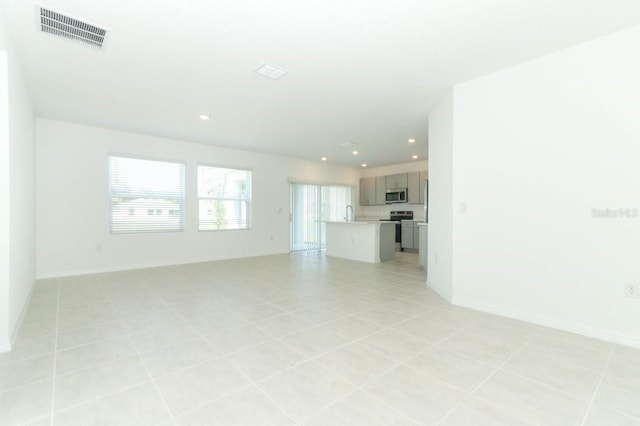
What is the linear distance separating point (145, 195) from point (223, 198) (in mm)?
1632

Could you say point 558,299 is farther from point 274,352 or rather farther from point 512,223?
point 274,352

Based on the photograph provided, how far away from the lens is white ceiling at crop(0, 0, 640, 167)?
219cm

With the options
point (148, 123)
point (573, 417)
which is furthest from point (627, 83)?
point (148, 123)

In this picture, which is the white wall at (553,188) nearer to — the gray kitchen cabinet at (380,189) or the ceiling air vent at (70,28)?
the ceiling air vent at (70,28)

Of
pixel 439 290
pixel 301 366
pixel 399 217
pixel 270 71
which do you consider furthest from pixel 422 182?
pixel 301 366

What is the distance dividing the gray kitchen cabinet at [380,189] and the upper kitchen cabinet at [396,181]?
0.14 meters

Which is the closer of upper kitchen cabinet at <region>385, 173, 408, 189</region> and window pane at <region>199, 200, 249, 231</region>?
window pane at <region>199, 200, 249, 231</region>

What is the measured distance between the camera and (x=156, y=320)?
2.98 metres

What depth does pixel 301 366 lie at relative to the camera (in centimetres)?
209

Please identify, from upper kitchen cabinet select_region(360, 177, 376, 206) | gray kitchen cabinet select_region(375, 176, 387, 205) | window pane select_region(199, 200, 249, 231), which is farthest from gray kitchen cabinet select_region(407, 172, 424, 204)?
window pane select_region(199, 200, 249, 231)

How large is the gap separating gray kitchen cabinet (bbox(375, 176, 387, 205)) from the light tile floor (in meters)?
5.87

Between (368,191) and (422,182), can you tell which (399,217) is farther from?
(368,191)

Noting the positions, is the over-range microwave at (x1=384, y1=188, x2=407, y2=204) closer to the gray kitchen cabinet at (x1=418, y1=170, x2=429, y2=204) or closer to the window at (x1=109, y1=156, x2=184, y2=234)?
the gray kitchen cabinet at (x1=418, y1=170, x2=429, y2=204)

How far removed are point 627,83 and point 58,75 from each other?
5585 mm
